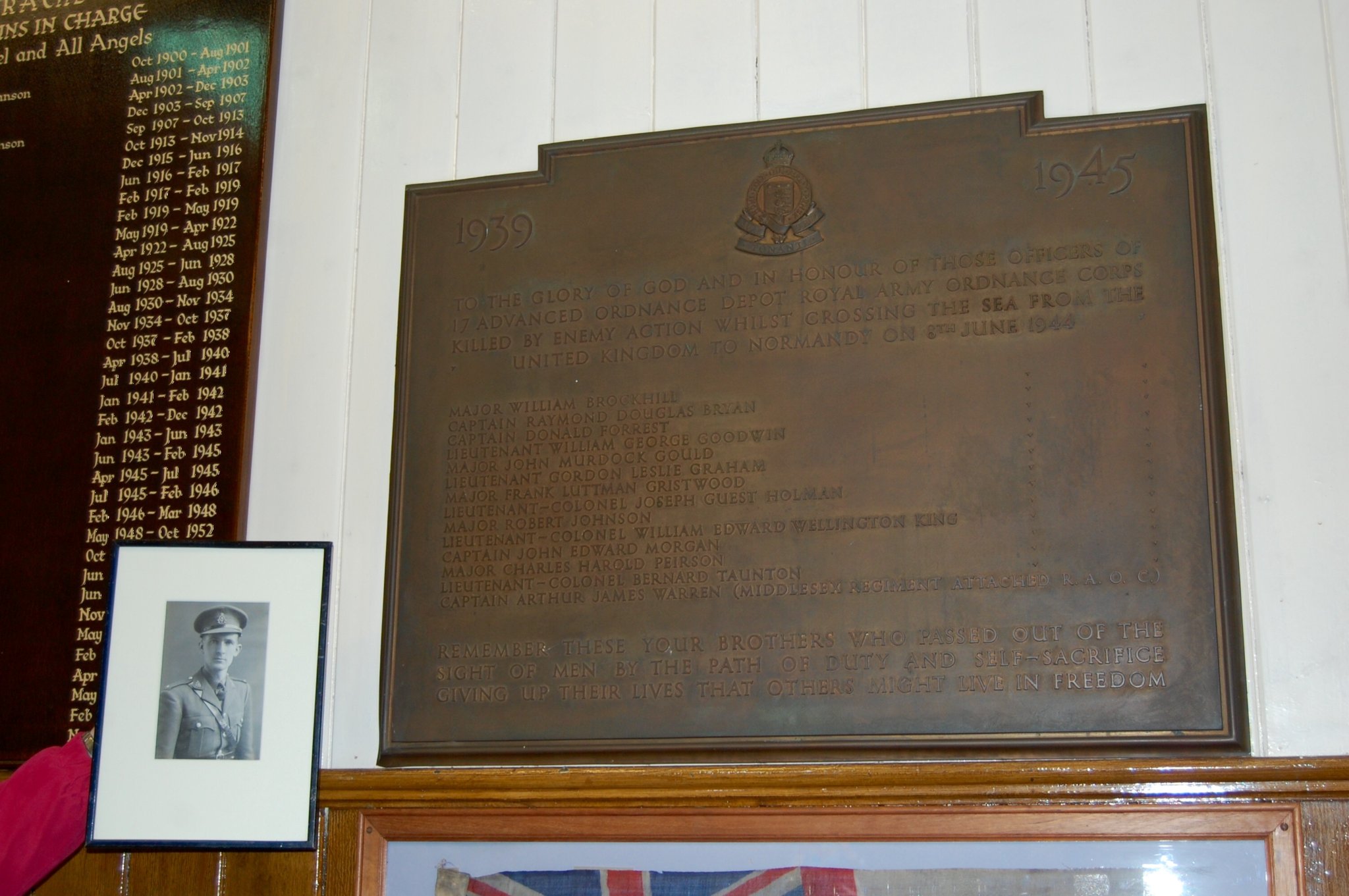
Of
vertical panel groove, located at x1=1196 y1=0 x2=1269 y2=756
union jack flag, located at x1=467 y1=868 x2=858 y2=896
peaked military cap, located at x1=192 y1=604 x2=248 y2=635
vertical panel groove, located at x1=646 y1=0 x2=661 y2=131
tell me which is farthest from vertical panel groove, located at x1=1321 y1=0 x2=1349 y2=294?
peaked military cap, located at x1=192 y1=604 x2=248 y2=635

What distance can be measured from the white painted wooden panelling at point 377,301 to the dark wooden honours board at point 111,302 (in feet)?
0.84

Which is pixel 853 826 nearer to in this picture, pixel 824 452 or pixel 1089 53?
pixel 824 452

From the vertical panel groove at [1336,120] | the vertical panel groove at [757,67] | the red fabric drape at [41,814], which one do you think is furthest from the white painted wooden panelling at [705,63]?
the red fabric drape at [41,814]

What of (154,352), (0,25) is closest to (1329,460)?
(154,352)

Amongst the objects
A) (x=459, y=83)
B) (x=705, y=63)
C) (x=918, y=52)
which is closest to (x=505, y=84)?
(x=459, y=83)

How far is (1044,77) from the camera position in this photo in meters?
2.78

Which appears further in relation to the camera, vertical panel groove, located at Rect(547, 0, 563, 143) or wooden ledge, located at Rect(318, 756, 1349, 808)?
vertical panel groove, located at Rect(547, 0, 563, 143)

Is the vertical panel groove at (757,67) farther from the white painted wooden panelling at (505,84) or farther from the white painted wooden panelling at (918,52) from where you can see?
the white painted wooden panelling at (505,84)

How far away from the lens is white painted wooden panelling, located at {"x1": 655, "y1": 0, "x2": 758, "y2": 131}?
2.95 m

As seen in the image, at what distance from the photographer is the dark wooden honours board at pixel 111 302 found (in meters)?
2.91

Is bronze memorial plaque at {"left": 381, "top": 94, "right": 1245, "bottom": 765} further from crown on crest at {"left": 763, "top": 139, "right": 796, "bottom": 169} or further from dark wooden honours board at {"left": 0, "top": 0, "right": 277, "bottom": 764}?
dark wooden honours board at {"left": 0, "top": 0, "right": 277, "bottom": 764}

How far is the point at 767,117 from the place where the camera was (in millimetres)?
2912

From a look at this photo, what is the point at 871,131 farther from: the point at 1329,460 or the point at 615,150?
the point at 1329,460

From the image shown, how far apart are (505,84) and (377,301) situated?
0.60 metres
